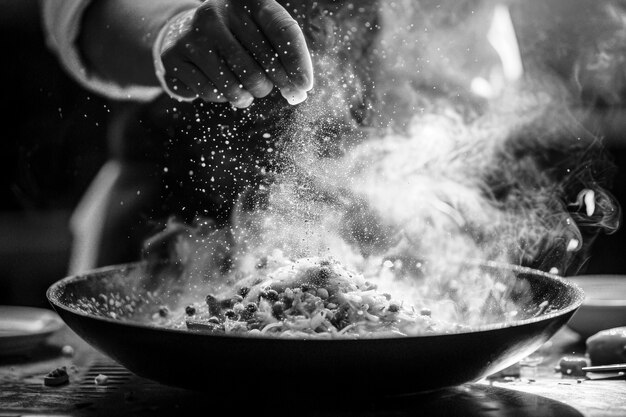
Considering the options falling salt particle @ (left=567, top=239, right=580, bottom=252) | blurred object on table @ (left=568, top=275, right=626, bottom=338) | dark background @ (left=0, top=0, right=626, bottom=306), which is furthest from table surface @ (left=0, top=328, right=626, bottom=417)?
dark background @ (left=0, top=0, right=626, bottom=306)

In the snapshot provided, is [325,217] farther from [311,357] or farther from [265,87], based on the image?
[311,357]

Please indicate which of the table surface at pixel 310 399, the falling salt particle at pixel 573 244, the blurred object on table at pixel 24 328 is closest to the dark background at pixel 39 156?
the falling salt particle at pixel 573 244

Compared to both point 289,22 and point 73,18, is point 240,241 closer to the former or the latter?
point 289,22

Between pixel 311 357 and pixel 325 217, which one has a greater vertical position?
pixel 325 217

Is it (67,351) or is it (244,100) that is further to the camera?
(244,100)

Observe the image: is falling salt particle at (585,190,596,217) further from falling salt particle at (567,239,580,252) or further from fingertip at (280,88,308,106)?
fingertip at (280,88,308,106)

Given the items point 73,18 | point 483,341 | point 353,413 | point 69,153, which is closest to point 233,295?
point 353,413

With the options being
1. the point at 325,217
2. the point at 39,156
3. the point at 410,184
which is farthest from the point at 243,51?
the point at 39,156
